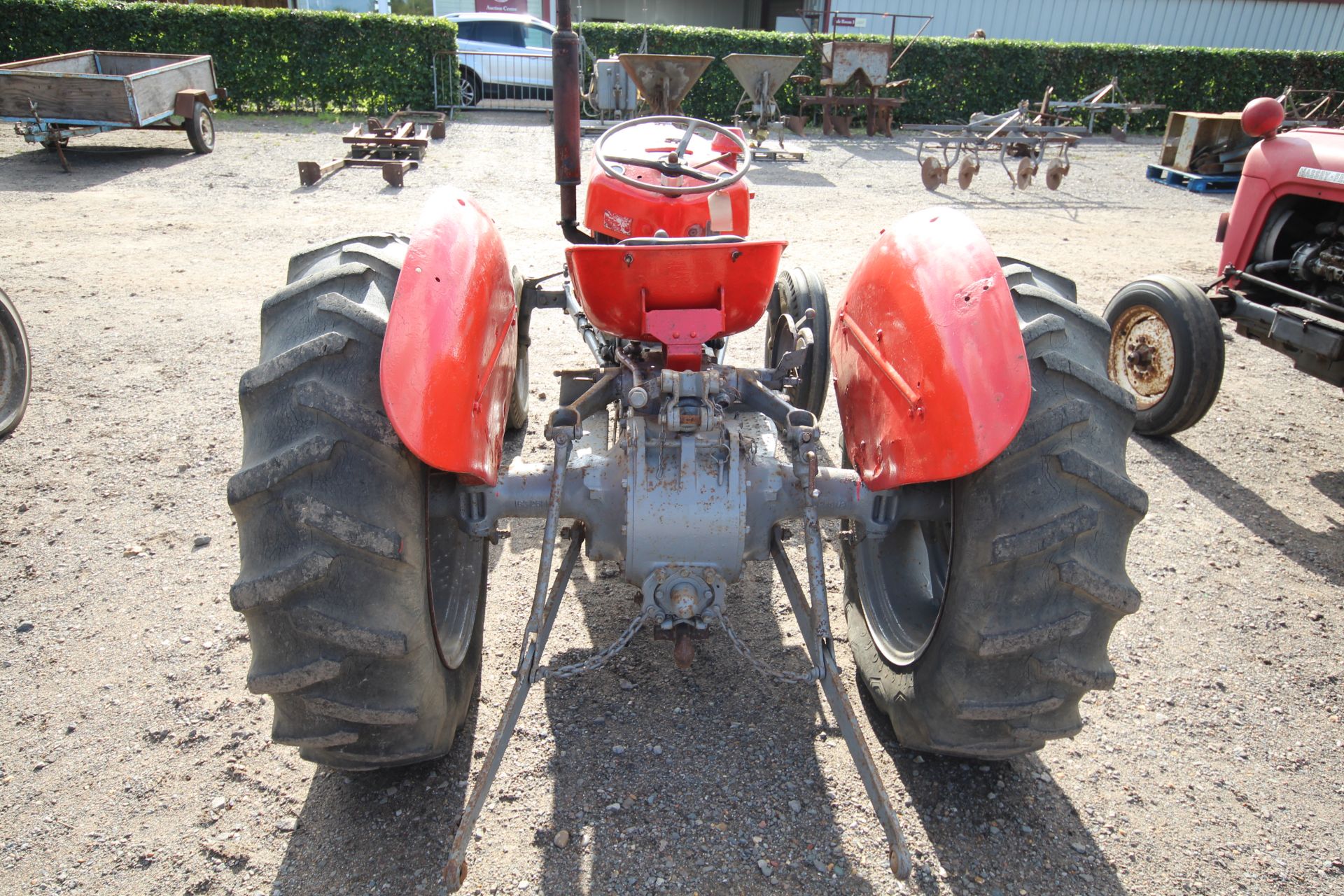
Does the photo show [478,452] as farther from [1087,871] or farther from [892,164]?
[892,164]

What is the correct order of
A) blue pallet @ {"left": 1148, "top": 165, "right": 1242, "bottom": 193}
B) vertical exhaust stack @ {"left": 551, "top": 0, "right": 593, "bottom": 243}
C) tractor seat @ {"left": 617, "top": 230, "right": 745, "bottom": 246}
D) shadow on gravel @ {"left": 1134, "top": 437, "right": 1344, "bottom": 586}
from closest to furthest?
tractor seat @ {"left": 617, "top": 230, "right": 745, "bottom": 246} → vertical exhaust stack @ {"left": 551, "top": 0, "right": 593, "bottom": 243} → shadow on gravel @ {"left": 1134, "top": 437, "right": 1344, "bottom": 586} → blue pallet @ {"left": 1148, "top": 165, "right": 1242, "bottom": 193}

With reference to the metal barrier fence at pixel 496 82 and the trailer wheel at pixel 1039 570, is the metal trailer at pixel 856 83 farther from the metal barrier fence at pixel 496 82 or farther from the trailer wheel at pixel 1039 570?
the trailer wheel at pixel 1039 570

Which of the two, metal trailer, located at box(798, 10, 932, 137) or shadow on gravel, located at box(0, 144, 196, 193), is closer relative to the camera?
shadow on gravel, located at box(0, 144, 196, 193)

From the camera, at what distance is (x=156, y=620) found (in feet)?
9.46

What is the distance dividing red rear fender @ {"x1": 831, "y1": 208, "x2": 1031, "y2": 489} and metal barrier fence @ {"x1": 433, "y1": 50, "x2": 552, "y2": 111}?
1498cm

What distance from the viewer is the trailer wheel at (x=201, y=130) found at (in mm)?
10656

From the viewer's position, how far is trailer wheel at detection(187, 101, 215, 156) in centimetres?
1066

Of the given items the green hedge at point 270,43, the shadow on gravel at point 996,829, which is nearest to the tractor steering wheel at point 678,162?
the shadow on gravel at point 996,829

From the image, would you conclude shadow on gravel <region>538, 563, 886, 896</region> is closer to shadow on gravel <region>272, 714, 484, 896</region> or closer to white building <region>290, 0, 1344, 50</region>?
shadow on gravel <region>272, 714, 484, 896</region>

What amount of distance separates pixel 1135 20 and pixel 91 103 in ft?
73.2

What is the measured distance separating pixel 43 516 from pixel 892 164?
1201cm

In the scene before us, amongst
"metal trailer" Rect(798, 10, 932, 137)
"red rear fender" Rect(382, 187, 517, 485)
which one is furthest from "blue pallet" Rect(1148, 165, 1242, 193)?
"red rear fender" Rect(382, 187, 517, 485)

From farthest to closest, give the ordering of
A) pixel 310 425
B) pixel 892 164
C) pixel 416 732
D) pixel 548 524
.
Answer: pixel 892 164
pixel 548 524
pixel 416 732
pixel 310 425

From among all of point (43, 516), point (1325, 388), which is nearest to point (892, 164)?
point (1325, 388)
